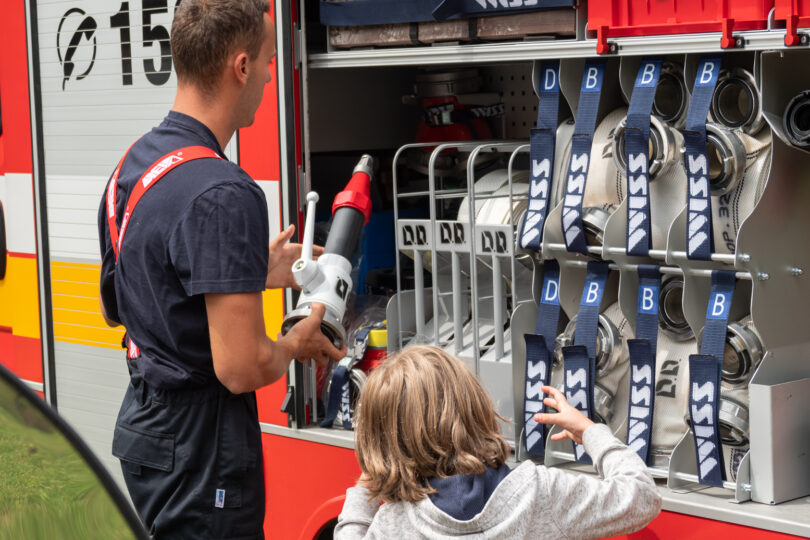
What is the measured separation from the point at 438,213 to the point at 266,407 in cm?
82

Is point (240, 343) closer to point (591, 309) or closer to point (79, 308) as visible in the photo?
point (591, 309)

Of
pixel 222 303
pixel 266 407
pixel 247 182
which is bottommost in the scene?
pixel 266 407

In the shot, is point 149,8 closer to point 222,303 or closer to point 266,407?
point 266,407

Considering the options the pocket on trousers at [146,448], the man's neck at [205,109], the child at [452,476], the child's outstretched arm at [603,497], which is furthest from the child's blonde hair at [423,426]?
the man's neck at [205,109]

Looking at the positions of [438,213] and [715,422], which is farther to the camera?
[438,213]

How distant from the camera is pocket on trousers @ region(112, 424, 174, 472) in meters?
2.27

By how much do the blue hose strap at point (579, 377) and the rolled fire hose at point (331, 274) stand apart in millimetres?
572

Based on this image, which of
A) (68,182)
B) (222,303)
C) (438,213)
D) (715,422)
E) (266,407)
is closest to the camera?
(222,303)

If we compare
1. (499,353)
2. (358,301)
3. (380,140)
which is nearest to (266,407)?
(358,301)

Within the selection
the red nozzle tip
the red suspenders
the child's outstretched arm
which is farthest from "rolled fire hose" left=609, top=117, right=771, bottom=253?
the red suspenders

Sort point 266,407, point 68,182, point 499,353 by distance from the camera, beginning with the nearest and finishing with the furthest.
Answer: point 499,353
point 266,407
point 68,182

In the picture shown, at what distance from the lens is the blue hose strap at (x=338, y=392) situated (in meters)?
3.29

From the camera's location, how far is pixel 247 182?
2168mm

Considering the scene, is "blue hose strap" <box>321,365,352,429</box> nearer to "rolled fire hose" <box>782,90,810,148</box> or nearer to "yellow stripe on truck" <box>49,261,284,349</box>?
"yellow stripe on truck" <box>49,261,284,349</box>
